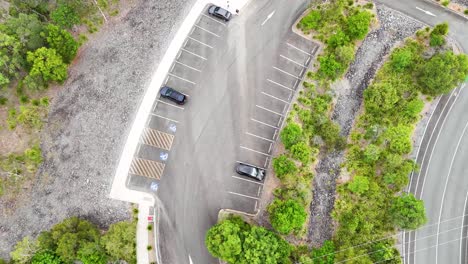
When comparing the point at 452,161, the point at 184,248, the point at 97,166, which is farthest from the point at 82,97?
the point at 452,161

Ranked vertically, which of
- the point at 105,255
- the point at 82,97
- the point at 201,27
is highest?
the point at 201,27

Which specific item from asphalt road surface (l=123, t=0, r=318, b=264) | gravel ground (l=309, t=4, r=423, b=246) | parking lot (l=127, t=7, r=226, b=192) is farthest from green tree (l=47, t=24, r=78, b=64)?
gravel ground (l=309, t=4, r=423, b=246)

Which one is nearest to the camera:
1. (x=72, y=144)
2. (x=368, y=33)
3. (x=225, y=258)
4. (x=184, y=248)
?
(x=225, y=258)

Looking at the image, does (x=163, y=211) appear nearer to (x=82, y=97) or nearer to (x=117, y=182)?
(x=117, y=182)

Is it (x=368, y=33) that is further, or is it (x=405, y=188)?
(x=368, y=33)

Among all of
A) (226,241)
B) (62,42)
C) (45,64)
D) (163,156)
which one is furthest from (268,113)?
(45,64)

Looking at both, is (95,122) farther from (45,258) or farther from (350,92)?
(350,92)

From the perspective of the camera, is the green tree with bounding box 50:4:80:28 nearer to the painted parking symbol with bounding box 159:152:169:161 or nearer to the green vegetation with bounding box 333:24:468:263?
the painted parking symbol with bounding box 159:152:169:161

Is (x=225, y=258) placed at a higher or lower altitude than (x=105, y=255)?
higher
